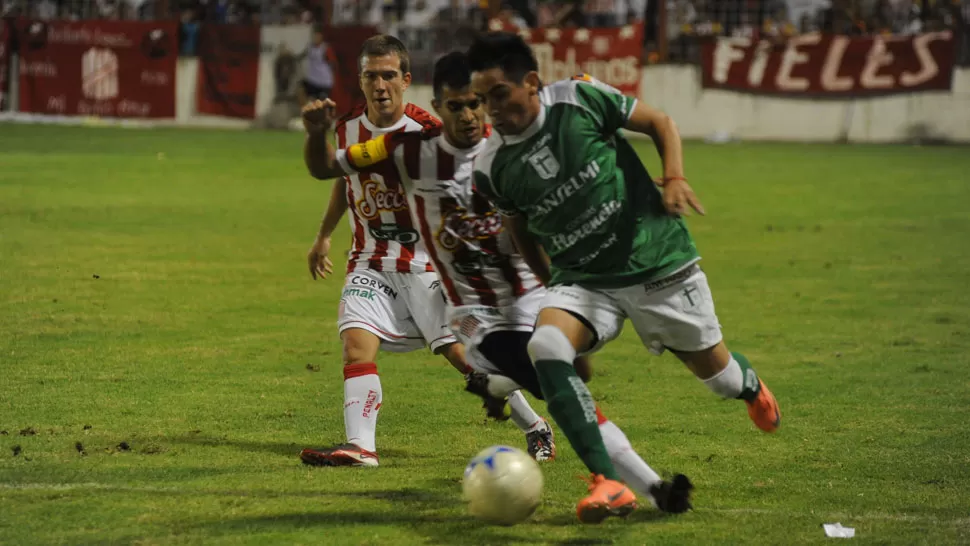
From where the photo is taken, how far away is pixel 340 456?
252 inches

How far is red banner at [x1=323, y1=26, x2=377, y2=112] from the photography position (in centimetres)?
3103

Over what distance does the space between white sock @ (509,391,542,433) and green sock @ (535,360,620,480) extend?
4.64 feet

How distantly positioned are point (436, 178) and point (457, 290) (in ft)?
1.69

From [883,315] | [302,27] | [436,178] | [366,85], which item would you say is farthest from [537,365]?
[302,27]

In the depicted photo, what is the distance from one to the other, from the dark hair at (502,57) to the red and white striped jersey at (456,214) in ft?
2.58

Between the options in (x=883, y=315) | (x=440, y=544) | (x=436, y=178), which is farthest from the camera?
(x=883, y=315)

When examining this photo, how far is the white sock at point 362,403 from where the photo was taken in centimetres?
653

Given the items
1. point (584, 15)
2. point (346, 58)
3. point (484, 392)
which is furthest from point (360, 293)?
point (346, 58)

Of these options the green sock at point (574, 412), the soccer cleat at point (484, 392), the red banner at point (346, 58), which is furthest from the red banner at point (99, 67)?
the green sock at point (574, 412)

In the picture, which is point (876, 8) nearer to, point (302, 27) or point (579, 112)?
point (302, 27)

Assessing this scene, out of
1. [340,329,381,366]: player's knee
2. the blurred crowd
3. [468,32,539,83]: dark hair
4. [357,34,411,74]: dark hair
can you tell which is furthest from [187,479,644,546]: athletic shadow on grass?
the blurred crowd

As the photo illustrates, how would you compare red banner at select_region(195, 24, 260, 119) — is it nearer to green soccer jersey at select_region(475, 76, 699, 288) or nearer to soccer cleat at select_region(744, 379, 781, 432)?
soccer cleat at select_region(744, 379, 781, 432)

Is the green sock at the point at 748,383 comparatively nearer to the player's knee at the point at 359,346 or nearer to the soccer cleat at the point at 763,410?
the soccer cleat at the point at 763,410

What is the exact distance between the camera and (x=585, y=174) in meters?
5.48
